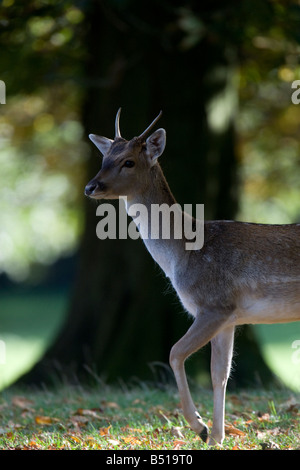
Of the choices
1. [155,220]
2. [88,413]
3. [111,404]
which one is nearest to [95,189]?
[155,220]

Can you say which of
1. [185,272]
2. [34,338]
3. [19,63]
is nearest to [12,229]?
[34,338]

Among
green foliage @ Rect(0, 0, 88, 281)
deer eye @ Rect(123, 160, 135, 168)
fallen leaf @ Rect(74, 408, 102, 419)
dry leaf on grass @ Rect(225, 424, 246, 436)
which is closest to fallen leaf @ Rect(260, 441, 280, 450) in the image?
dry leaf on grass @ Rect(225, 424, 246, 436)

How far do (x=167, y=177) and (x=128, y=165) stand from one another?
3634 mm

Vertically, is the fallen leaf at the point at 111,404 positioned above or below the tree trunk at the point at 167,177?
below

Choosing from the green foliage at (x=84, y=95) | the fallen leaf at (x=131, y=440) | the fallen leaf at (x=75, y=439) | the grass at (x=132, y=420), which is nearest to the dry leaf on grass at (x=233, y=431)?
the grass at (x=132, y=420)

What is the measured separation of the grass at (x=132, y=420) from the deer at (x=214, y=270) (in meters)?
0.32

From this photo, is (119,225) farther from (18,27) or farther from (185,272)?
(185,272)

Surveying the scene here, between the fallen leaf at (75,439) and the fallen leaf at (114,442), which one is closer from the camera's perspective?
the fallen leaf at (114,442)

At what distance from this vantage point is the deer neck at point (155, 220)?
6172 millimetres

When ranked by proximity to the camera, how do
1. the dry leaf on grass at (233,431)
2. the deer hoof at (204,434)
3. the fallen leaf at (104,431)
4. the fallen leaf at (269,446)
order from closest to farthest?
the fallen leaf at (269,446)
the deer hoof at (204,434)
the dry leaf on grass at (233,431)
the fallen leaf at (104,431)

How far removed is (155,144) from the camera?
6184 millimetres

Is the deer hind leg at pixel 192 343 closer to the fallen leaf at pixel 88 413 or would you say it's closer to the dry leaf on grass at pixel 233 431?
the dry leaf on grass at pixel 233 431

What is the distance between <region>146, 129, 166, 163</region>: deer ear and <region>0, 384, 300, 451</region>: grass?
1981 mm

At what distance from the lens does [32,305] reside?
102 feet
